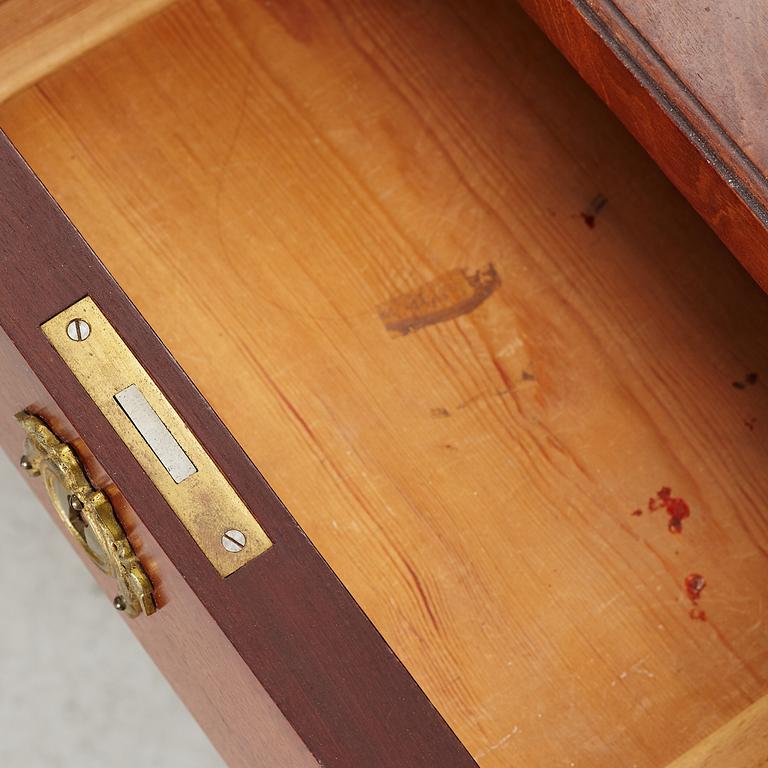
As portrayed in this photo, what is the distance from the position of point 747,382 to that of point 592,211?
6.1 inches

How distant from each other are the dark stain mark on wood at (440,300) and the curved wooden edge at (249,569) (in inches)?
9.9

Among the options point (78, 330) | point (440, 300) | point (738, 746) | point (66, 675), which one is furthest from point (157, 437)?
point (66, 675)

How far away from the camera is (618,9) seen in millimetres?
594

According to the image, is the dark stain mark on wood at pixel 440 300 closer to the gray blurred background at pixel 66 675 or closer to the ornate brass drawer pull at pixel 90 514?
the ornate brass drawer pull at pixel 90 514

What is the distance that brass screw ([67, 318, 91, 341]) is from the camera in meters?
0.58

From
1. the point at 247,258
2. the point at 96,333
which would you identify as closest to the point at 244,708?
the point at 96,333

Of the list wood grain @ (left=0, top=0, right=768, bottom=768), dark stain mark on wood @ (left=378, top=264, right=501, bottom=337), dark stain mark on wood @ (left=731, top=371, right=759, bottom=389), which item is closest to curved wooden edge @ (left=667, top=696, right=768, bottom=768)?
wood grain @ (left=0, top=0, right=768, bottom=768)

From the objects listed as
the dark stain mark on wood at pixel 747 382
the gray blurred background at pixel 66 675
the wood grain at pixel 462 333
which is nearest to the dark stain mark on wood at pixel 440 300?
the wood grain at pixel 462 333

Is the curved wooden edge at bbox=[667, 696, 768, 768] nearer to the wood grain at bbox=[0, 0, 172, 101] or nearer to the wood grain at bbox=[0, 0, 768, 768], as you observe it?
the wood grain at bbox=[0, 0, 768, 768]

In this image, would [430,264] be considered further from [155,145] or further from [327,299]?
[155,145]

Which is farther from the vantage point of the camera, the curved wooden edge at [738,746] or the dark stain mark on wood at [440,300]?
the dark stain mark on wood at [440,300]

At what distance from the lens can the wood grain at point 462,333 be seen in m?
0.76

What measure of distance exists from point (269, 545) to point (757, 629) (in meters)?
0.36

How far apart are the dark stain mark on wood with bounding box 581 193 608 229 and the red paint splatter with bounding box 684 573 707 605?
24 cm
